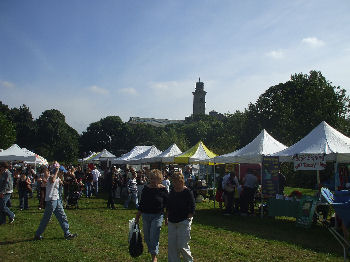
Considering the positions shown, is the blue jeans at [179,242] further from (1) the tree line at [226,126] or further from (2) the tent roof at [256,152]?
(1) the tree line at [226,126]

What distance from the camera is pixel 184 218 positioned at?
523cm

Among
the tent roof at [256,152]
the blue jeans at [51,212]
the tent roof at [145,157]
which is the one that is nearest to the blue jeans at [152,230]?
the blue jeans at [51,212]

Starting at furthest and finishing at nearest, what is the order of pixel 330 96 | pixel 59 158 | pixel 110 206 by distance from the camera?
1. pixel 59 158
2. pixel 330 96
3. pixel 110 206

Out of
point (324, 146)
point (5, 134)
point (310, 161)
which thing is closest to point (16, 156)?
point (310, 161)

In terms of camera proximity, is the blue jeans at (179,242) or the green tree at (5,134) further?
the green tree at (5,134)

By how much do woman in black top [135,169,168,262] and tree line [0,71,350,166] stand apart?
27355 mm

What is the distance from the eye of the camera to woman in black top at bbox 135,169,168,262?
575cm

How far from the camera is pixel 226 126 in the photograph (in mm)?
57438

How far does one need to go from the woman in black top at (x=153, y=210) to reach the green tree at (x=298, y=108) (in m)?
27.2

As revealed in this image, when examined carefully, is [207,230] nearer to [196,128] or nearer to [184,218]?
[184,218]

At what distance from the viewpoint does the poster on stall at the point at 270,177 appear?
11.9 meters

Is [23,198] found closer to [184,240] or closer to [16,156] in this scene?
[16,156]

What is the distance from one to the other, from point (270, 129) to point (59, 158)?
3911 cm

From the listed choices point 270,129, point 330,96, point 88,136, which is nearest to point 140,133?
point 88,136
